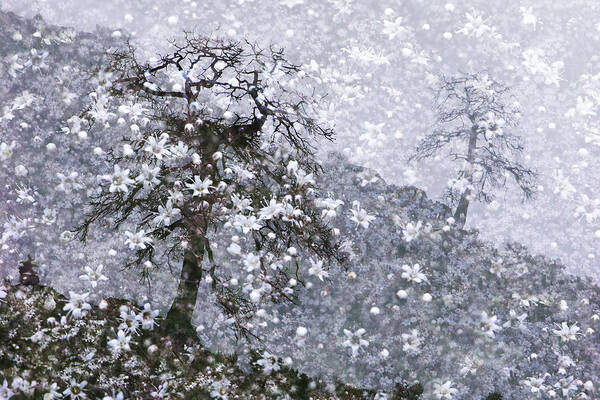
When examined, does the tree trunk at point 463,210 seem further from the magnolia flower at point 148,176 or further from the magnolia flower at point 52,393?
the magnolia flower at point 52,393

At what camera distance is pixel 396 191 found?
10844 mm

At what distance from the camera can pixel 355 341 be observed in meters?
8.70

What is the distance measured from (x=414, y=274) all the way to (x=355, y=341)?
60.1 inches

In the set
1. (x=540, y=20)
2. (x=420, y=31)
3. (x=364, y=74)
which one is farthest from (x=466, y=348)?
(x=540, y=20)

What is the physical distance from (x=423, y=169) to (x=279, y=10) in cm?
778

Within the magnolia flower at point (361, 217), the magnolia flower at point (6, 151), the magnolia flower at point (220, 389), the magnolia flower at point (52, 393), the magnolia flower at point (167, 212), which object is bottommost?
the magnolia flower at point (52, 393)

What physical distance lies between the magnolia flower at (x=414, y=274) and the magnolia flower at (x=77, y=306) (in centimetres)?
496

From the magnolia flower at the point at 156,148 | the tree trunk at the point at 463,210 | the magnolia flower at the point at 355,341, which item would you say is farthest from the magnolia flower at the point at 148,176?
the tree trunk at the point at 463,210

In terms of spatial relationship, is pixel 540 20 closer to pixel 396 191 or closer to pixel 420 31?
pixel 420 31

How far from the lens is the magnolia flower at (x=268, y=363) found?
725cm

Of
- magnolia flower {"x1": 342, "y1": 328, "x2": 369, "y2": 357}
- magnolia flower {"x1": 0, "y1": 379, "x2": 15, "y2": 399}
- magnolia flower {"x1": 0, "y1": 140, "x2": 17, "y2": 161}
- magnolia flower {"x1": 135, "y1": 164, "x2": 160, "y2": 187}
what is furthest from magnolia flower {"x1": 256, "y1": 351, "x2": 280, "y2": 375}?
magnolia flower {"x1": 0, "y1": 140, "x2": 17, "y2": 161}

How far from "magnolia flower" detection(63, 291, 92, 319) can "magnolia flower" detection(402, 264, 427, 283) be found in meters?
4.96

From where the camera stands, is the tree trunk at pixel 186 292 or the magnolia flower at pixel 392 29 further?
the magnolia flower at pixel 392 29

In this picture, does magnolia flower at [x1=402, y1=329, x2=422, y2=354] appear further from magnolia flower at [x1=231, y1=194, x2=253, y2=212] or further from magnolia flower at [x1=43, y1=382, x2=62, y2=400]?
magnolia flower at [x1=43, y1=382, x2=62, y2=400]
